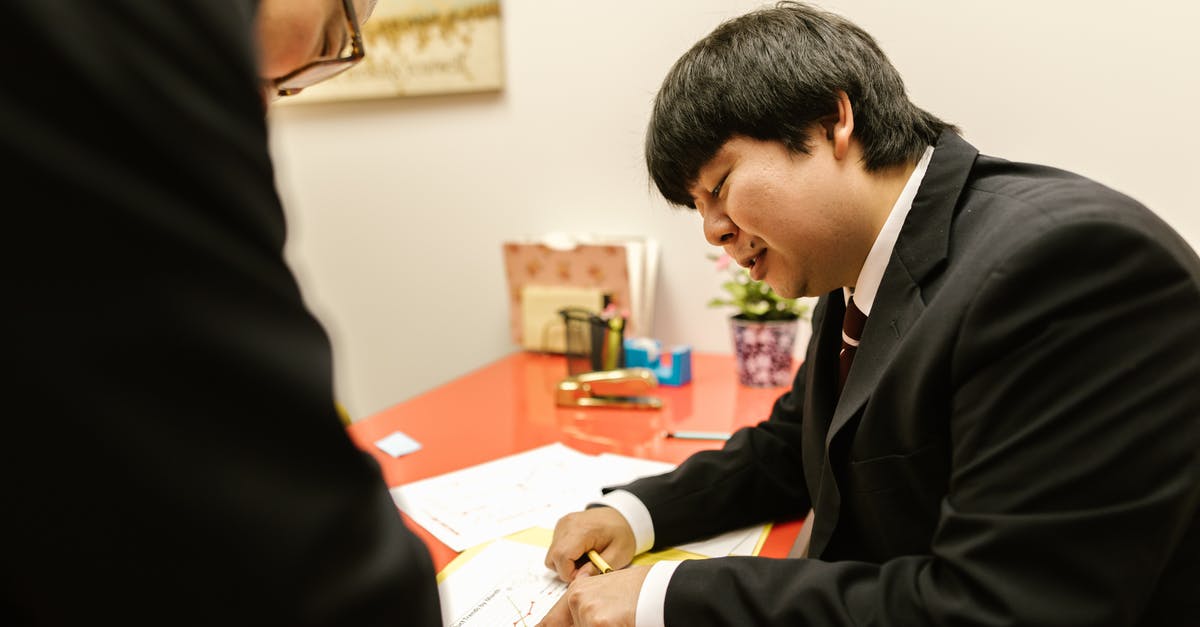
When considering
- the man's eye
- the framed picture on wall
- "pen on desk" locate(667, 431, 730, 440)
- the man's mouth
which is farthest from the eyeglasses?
the framed picture on wall

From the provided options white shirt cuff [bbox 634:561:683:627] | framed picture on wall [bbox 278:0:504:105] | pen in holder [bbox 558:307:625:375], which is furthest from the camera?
framed picture on wall [bbox 278:0:504:105]

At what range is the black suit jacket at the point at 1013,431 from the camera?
660 millimetres

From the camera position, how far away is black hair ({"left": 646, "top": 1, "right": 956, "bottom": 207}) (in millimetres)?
950

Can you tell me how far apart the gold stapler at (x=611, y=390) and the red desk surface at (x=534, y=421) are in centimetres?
2

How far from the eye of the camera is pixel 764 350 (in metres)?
1.67

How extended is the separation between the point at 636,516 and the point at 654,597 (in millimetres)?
218

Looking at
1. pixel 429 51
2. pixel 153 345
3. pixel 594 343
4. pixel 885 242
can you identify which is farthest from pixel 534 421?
pixel 153 345

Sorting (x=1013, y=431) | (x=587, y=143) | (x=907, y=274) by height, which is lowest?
(x=1013, y=431)

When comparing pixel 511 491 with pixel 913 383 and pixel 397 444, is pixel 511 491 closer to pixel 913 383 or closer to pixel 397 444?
pixel 397 444

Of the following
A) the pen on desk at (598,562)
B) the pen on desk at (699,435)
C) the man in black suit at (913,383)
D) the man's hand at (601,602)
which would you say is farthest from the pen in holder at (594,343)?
the man's hand at (601,602)

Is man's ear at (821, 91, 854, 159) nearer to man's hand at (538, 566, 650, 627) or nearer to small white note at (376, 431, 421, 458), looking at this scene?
man's hand at (538, 566, 650, 627)

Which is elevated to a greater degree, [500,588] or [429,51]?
[429,51]

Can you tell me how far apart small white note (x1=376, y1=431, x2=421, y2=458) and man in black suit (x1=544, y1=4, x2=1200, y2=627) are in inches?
19.0

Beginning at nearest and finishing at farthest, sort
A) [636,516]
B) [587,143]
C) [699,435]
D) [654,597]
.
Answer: [654,597], [636,516], [699,435], [587,143]
